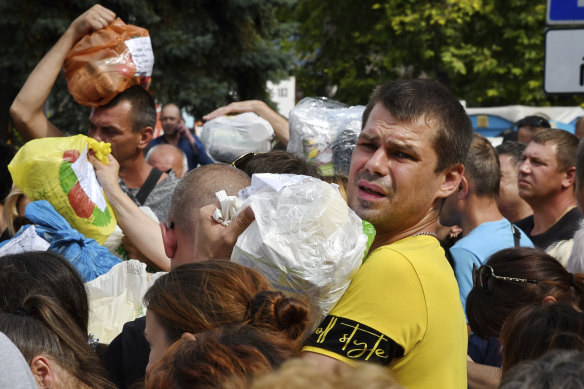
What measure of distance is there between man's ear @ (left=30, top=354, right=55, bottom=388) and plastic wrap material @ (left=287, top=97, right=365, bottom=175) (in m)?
1.90

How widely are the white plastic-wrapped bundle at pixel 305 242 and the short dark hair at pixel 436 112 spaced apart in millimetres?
443

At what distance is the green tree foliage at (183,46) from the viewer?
1322 cm

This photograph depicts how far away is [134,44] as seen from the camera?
4.77 meters

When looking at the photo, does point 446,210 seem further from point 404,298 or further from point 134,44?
point 404,298

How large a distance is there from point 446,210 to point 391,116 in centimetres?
278

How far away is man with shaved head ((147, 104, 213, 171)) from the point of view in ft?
27.5

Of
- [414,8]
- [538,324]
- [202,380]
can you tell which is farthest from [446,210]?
[414,8]

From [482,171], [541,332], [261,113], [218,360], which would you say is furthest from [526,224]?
[218,360]

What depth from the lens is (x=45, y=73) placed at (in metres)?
4.76

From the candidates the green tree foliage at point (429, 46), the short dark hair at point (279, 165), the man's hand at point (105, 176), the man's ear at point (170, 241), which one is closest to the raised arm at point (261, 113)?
the man's hand at point (105, 176)

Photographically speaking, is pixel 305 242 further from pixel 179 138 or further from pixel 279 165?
pixel 179 138

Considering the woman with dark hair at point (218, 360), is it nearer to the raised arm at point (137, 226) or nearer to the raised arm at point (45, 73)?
the raised arm at point (137, 226)

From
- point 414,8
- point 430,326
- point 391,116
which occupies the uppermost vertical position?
point 391,116

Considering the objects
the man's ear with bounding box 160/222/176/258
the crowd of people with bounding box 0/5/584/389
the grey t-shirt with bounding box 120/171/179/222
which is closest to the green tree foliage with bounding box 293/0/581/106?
the grey t-shirt with bounding box 120/171/179/222
